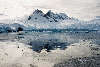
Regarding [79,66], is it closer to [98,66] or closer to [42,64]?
[98,66]

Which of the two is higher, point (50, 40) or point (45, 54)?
point (45, 54)

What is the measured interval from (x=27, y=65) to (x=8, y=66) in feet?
11.5

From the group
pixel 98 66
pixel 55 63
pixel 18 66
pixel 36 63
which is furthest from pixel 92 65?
pixel 18 66

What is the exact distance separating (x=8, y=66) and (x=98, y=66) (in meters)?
15.7

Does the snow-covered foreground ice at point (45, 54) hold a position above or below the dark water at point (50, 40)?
above

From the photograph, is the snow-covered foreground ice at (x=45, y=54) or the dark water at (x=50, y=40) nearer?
the snow-covered foreground ice at (x=45, y=54)

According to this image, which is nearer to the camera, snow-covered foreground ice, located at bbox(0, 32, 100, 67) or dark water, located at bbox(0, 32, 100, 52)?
snow-covered foreground ice, located at bbox(0, 32, 100, 67)

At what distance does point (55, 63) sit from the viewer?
42.8m

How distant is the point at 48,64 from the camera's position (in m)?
41.9

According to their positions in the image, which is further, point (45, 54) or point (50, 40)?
point (50, 40)

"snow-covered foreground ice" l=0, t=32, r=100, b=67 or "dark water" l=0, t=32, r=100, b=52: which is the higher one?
"snow-covered foreground ice" l=0, t=32, r=100, b=67

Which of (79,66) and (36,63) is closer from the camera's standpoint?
(79,66)

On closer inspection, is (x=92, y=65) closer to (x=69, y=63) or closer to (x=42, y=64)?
(x=69, y=63)

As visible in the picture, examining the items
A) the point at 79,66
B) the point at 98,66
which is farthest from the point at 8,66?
the point at 98,66
